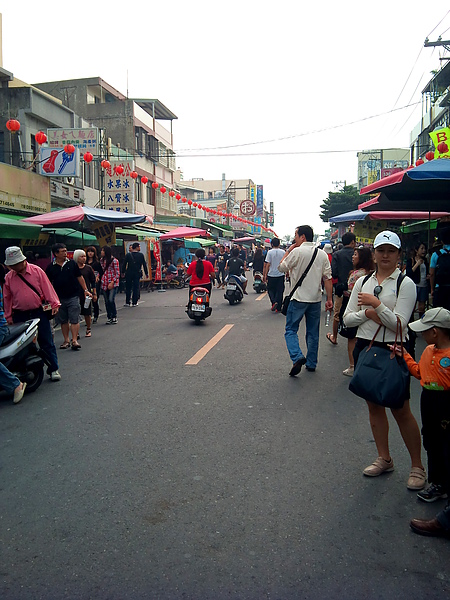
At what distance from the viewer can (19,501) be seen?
11.6 ft

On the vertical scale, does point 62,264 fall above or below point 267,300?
above

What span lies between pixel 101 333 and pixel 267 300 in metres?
7.28

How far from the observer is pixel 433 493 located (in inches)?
135

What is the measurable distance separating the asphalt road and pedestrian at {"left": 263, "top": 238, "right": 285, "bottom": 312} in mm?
6681

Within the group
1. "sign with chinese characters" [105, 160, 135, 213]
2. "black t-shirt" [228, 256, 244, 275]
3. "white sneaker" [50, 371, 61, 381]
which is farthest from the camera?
"sign with chinese characters" [105, 160, 135, 213]

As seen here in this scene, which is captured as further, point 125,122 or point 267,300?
point 125,122

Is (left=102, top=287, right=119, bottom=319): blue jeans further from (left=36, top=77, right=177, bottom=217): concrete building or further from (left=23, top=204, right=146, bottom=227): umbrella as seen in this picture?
(left=36, top=77, right=177, bottom=217): concrete building

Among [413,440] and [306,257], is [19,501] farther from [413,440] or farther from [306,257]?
[306,257]

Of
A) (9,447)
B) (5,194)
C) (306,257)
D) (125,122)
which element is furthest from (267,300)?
(125,122)

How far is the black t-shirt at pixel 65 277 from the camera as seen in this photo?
852 centimetres

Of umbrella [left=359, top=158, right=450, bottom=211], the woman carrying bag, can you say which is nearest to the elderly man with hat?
the woman carrying bag

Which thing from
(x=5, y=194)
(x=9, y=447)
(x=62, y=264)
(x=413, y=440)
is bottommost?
(x=9, y=447)

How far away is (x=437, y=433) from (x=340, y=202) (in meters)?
41.4

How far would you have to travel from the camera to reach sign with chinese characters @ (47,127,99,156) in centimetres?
1923
